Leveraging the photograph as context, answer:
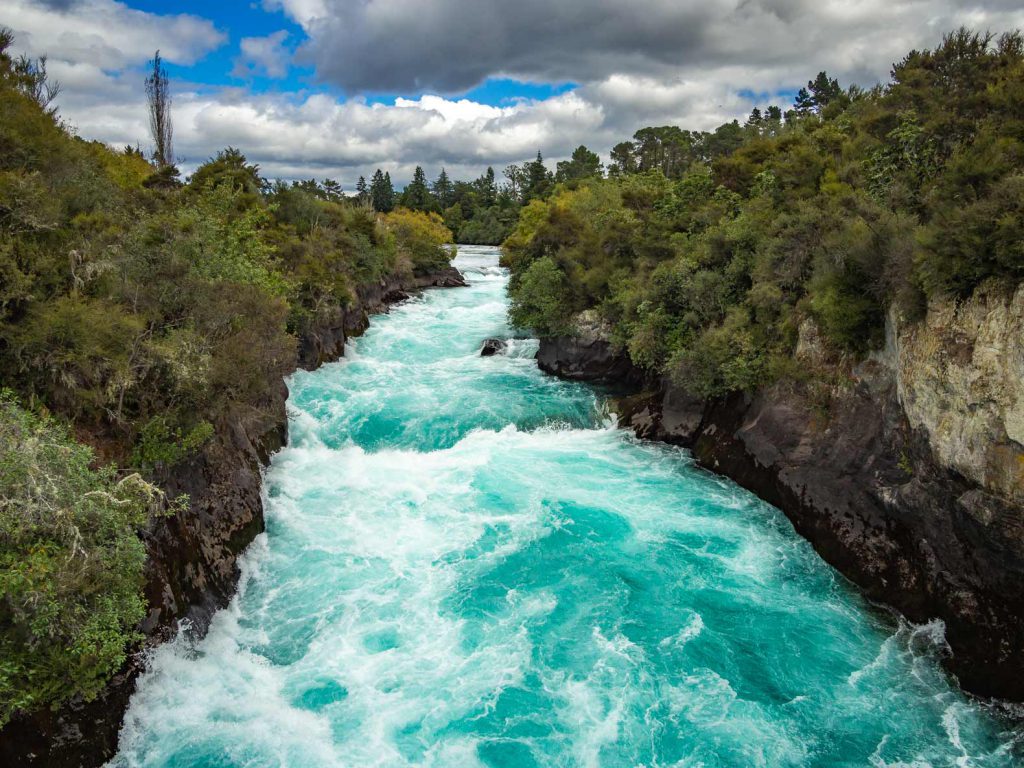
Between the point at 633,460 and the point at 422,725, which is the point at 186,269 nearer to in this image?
the point at 422,725

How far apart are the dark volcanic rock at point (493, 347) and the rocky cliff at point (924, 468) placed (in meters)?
17.3

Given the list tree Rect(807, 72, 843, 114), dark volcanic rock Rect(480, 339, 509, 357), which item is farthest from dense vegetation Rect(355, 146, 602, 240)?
dark volcanic rock Rect(480, 339, 509, 357)

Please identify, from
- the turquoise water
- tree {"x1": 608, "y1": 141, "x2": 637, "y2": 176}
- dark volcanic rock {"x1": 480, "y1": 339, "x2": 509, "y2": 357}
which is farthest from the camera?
tree {"x1": 608, "y1": 141, "x2": 637, "y2": 176}

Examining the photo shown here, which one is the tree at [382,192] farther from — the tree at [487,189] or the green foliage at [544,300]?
the green foliage at [544,300]

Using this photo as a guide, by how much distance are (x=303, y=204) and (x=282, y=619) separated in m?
35.2

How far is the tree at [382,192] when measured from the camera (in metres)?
117

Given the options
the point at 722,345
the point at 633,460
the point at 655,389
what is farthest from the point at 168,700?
the point at 655,389

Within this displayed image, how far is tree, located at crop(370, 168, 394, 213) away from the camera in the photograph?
384 ft

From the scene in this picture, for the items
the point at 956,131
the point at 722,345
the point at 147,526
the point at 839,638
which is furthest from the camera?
the point at 722,345

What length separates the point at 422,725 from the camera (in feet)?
34.7

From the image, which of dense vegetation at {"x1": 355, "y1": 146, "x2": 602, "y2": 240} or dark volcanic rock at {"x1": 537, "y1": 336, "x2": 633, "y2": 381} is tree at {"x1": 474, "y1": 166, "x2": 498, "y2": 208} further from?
dark volcanic rock at {"x1": 537, "y1": 336, "x2": 633, "y2": 381}

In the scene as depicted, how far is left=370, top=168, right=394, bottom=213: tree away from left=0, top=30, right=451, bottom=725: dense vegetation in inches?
3836

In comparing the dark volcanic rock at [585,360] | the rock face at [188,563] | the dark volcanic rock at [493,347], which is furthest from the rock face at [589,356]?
the rock face at [188,563]

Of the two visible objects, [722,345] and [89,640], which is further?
[722,345]
